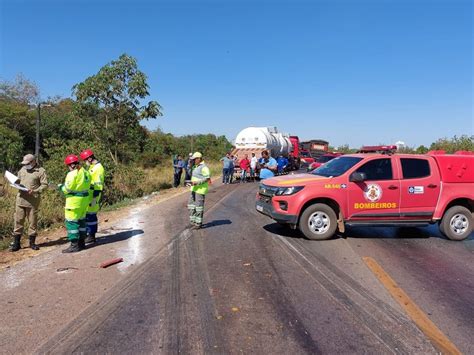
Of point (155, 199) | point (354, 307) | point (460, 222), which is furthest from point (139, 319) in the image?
point (155, 199)

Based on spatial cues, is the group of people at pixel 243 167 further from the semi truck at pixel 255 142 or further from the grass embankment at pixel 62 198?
the grass embankment at pixel 62 198

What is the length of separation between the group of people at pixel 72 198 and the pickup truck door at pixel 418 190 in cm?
598

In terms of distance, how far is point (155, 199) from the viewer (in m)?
15.3

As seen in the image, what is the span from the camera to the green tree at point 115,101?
19.2m

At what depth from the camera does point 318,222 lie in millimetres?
8078

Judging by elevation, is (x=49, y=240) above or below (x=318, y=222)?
below

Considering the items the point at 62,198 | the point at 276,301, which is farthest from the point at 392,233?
the point at 62,198

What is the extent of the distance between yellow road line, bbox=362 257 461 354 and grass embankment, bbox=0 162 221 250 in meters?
6.81

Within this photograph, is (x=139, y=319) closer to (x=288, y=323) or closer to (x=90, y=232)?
(x=288, y=323)

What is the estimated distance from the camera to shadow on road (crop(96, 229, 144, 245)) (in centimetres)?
803

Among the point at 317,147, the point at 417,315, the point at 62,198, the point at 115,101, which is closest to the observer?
the point at 417,315

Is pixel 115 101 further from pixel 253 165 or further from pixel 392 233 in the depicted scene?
pixel 392 233

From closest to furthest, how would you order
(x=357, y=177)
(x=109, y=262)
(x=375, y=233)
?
(x=109, y=262), (x=357, y=177), (x=375, y=233)

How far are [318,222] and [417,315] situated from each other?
3690 millimetres
